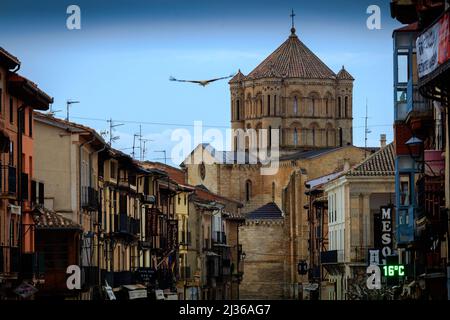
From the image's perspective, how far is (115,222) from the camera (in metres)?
74.4

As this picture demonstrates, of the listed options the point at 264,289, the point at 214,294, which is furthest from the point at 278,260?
the point at 214,294

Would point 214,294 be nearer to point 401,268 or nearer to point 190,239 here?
point 190,239

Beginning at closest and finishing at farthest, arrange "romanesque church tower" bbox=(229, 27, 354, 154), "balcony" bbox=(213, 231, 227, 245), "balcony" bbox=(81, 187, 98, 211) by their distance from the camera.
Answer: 1. "balcony" bbox=(81, 187, 98, 211)
2. "balcony" bbox=(213, 231, 227, 245)
3. "romanesque church tower" bbox=(229, 27, 354, 154)

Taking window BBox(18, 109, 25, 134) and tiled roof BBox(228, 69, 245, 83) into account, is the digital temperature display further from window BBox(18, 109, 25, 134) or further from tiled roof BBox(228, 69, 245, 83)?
Result: tiled roof BBox(228, 69, 245, 83)

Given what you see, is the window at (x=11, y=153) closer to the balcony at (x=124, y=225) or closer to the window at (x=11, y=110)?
the window at (x=11, y=110)

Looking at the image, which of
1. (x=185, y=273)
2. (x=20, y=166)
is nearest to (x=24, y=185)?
(x=20, y=166)

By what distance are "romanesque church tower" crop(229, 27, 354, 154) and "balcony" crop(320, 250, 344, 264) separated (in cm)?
9516

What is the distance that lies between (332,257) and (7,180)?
143ft

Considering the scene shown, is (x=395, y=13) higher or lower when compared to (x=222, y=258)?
higher

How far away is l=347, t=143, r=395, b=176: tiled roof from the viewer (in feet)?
270

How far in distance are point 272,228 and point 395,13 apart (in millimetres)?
110608

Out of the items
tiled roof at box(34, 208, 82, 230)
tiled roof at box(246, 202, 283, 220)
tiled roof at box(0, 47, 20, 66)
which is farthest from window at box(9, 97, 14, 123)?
tiled roof at box(246, 202, 283, 220)

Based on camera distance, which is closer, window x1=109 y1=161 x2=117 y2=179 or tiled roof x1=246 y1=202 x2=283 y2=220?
window x1=109 y1=161 x2=117 y2=179

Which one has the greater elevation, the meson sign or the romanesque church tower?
the romanesque church tower
